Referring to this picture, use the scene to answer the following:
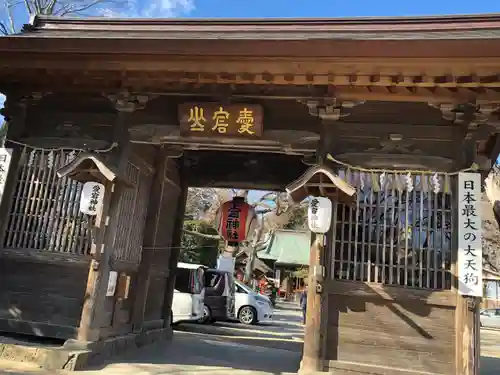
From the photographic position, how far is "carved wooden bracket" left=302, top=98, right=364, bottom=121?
687 centimetres

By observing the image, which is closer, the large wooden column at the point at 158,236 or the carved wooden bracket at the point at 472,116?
the carved wooden bracket at the point at 472,116

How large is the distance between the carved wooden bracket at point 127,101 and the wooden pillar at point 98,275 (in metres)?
1.37

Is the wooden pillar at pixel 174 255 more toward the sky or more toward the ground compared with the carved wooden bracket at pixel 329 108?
more toward the ground

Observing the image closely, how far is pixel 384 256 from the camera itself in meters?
6.64

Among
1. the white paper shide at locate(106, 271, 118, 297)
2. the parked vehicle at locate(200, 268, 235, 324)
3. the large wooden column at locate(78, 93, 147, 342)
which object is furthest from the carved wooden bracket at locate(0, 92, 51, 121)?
the parked vehicle at locate(200, 268, 235, 324)

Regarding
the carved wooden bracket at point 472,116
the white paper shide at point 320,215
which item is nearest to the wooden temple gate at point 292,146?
the carved wooden bracket at point 472,116

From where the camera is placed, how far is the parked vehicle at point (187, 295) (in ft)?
46.9

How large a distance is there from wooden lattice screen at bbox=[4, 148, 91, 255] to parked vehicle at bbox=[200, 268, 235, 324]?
9288mm

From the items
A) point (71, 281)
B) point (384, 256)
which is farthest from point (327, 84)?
point (71, 281)

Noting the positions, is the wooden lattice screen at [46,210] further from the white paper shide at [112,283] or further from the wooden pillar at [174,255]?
the wooden pillar at [174,255]

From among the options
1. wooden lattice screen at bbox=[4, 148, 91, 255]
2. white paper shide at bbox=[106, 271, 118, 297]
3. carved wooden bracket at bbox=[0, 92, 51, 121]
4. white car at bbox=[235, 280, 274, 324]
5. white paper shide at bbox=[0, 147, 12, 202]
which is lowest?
white car at bbox=[235, 280, 274, 324]

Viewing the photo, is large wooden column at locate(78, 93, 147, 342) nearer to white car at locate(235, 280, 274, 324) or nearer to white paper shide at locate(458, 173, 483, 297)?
white paper shide at locate(458, 173, 483, 297)

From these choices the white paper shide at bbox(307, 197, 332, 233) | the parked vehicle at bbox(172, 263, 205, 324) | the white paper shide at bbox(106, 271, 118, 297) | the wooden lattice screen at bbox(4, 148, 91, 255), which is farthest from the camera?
the parked vehicle at bbox(172, 263, 205, 324)

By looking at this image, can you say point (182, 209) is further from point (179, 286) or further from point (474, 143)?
point (474, 143)
